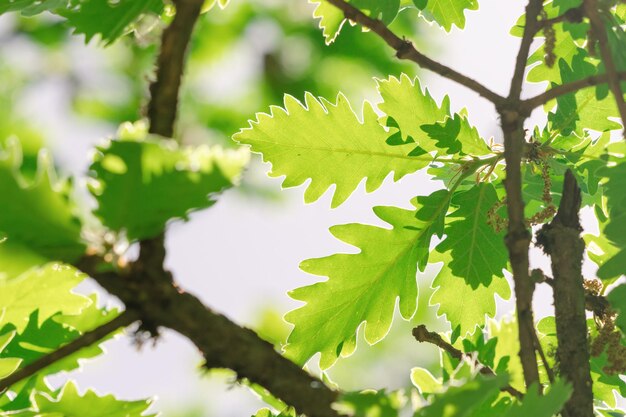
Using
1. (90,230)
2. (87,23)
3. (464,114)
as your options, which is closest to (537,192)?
(464,114)

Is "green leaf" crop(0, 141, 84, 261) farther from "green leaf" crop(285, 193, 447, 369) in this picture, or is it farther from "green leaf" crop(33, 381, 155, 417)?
"green leaf" crop(285, 193, 447, 369)

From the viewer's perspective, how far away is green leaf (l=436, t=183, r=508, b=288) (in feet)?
4.49

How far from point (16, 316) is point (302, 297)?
18.0 inches

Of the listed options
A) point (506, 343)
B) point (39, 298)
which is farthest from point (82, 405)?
point (506, 343)

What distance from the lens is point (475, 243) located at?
1.37 meters

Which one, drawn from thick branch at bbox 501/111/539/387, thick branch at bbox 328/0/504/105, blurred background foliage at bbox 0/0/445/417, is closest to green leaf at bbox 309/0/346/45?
thick branch at bbox 328/0/504/105

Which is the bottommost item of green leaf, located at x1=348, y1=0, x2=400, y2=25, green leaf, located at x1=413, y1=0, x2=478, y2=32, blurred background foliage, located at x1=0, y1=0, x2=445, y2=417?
blurred background foliage, located at x1=0, y1=0, x2=445, y2=417

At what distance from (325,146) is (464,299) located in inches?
14.3

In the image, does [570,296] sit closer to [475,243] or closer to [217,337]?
[475,243]

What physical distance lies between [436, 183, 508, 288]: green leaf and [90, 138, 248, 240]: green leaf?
81cm

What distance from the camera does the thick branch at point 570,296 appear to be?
37.8 inches

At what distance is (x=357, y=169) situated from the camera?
141cm

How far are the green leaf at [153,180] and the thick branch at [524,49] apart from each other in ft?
1.74

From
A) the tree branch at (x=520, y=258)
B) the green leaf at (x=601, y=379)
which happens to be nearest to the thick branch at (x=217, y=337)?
the tree branch at (x=520, y=258)
